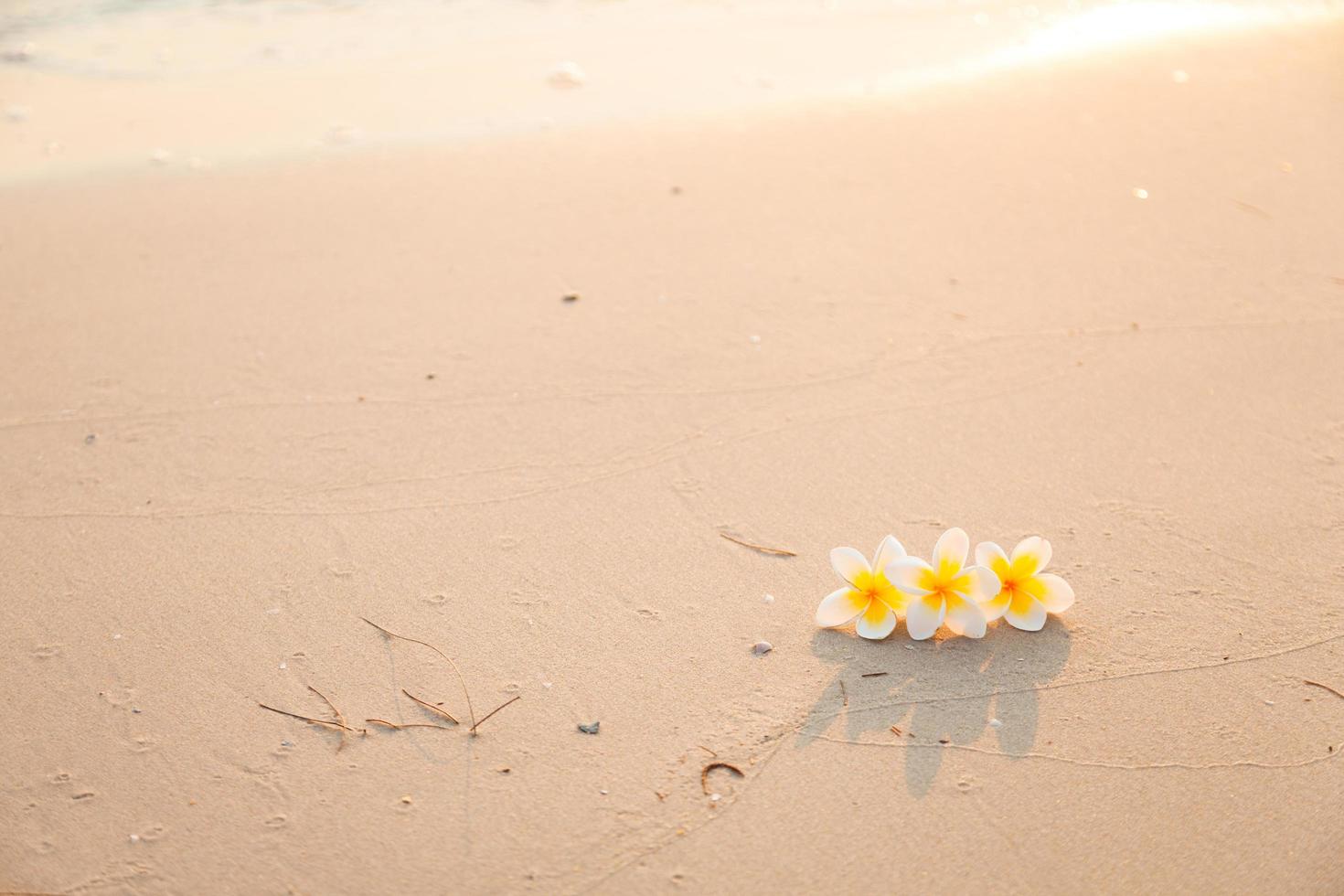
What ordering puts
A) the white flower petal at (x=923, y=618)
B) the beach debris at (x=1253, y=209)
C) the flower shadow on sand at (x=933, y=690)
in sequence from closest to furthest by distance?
the flower shadow on sand at (x=933, y=690), the white flower petal at (x=923, y=618), the beach debris at (x=1253, y=209)

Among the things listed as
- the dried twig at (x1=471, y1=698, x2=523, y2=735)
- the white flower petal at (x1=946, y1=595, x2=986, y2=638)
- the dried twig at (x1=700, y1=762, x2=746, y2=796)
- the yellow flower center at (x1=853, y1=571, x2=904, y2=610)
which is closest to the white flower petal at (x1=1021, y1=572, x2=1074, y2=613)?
the white flower petal at (x1=946, y1=595, x2=986, y2=638)

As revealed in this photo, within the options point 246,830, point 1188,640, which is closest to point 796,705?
point 1188,640

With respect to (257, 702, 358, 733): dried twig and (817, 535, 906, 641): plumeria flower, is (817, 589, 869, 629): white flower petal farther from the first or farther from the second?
(257, 702, 358, 733): dried twig

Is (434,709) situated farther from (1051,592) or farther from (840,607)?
(1051,592)

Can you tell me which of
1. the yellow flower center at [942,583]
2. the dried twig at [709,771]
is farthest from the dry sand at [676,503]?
the yellow flower center at [942,583]

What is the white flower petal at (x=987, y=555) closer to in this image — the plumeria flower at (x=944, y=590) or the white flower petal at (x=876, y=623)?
the plumeria flower at (x=944, y=590)

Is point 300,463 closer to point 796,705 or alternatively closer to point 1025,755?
point 796,705

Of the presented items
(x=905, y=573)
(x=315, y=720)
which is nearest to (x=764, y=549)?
(x=905, y=573)
